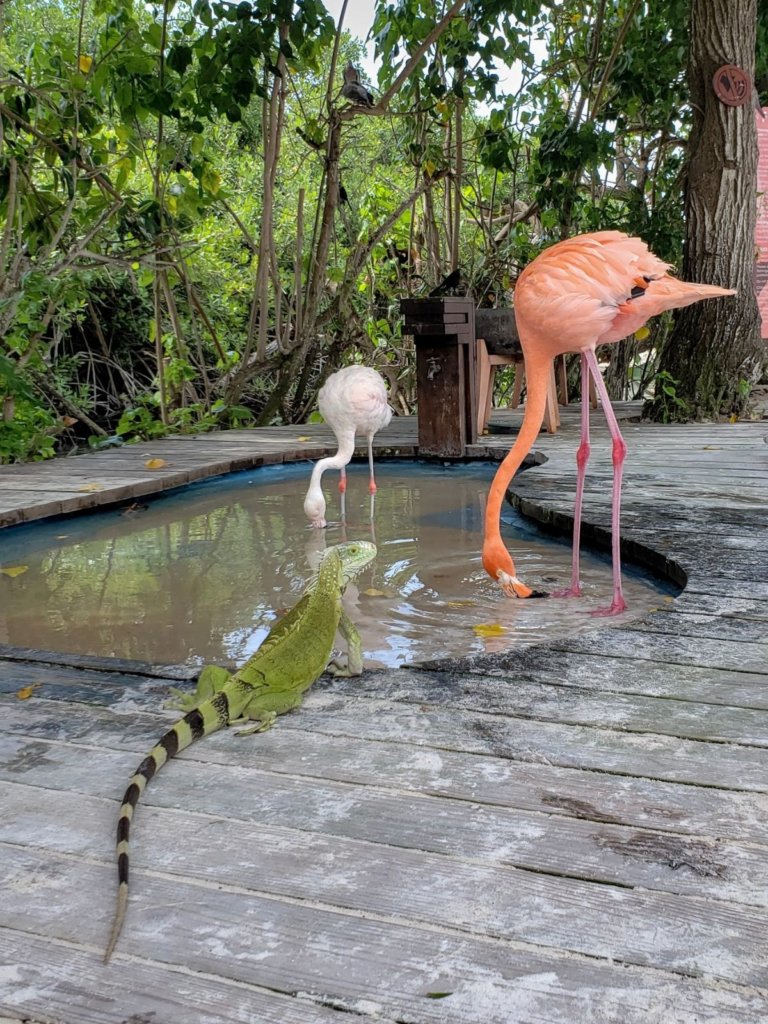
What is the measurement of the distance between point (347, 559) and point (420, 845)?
3.82 ft

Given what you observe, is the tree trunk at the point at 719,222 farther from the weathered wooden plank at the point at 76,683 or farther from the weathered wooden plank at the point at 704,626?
the weathered wooden plank at the point at 76,683

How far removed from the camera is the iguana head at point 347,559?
2633 mm

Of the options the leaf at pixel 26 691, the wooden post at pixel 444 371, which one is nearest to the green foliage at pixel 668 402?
the wooden post at pixel 444 371

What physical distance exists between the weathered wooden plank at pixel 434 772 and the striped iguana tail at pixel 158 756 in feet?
0.13

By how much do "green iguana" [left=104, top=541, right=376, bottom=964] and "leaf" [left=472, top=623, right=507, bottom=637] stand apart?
2.07 feet

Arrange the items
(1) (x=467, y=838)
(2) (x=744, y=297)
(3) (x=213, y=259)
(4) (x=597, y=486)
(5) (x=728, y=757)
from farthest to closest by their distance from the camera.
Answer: (3) (x=213, y=259), (2) (x=744, y=297), (4) (x=597, y=486), (5) (x=728, y=757), (1) (x=467, y=838)

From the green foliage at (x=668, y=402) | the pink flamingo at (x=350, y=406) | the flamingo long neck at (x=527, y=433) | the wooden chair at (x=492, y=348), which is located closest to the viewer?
the flamingo long neck at (x=527, y=433)

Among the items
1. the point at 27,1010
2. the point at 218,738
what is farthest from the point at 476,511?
the point at 27,1010

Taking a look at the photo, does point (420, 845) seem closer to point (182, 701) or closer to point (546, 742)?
point (546, 742)

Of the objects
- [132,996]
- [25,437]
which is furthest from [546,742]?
[25,437]

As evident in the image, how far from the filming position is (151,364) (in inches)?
419

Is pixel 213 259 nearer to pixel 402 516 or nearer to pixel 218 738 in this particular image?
pixel 402 516

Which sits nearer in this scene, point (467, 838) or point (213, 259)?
point (467, 838)

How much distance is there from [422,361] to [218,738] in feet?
14.3
